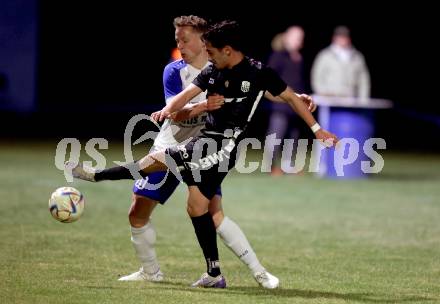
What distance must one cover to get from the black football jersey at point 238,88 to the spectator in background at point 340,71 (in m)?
8.97

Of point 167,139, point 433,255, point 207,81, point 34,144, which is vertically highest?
point 207,81

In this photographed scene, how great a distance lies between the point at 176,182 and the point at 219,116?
75 cm

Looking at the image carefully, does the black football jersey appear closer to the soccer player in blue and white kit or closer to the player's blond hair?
the soccer player in blue and white kit

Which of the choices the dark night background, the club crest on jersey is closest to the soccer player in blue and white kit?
the club crest on jersey

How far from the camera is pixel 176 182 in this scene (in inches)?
291

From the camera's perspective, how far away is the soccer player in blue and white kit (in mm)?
7156

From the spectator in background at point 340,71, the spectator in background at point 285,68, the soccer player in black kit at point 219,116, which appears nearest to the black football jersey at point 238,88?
the soccer player in black kit at point 219,116

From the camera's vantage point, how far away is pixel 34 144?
19.4m

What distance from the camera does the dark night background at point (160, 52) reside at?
22.6m

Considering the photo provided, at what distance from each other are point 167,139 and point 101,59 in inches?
644

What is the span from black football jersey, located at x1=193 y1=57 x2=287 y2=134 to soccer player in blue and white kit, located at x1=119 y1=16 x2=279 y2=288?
0.18 meters

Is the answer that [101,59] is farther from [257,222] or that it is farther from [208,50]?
[208,50]

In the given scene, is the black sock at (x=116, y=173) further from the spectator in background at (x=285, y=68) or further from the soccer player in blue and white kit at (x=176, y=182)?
the spectator in background at (x=285, y=68)

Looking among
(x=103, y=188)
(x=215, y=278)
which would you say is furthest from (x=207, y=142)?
(x=103, y=188)
